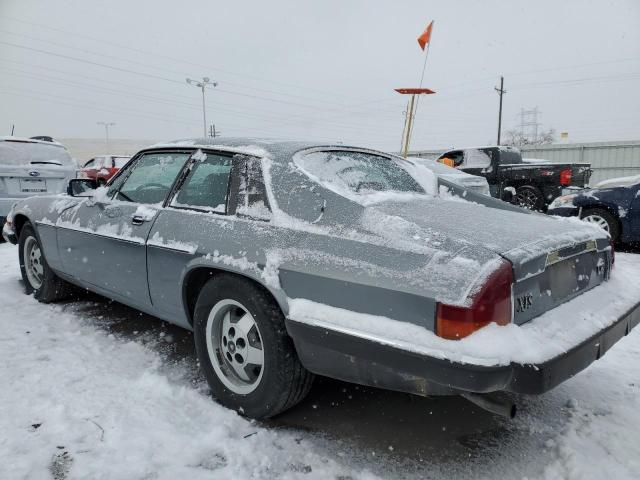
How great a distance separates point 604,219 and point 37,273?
720cm

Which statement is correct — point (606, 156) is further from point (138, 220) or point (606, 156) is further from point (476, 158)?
point (138, 220)

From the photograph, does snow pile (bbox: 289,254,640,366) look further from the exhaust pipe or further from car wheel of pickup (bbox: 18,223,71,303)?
car wheel of pickup (bbox: 18,223,71,303)

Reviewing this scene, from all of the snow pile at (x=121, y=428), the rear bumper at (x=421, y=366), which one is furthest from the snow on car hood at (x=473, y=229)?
the snow pile at (x=121, y=428)

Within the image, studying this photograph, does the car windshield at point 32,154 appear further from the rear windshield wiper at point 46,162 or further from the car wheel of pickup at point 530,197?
the car wheel of pickup at point 530,197

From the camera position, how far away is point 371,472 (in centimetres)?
206

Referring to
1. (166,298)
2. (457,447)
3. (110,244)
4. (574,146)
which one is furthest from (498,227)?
(574,146)

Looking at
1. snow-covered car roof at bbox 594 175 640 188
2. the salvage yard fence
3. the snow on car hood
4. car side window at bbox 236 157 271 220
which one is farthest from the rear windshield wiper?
the salvage yard fence

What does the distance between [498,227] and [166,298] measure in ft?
6.27

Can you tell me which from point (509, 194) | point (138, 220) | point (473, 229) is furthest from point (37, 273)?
point (509, 194)

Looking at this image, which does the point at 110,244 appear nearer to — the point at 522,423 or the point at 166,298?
the point at 166,298

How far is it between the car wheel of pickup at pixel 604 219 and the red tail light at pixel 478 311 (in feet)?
19.0

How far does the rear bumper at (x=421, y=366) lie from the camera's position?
173 centimetres

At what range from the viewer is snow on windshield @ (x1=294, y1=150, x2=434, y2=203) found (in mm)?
2476

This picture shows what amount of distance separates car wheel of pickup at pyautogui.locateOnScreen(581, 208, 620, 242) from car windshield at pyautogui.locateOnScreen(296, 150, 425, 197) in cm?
485
